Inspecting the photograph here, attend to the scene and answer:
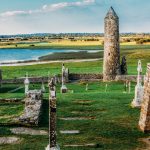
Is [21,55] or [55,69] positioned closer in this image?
[55,69]

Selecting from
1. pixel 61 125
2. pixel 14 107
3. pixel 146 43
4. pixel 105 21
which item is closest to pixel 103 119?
pixel 61 125

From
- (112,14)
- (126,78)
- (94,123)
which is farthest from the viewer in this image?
(112,14)

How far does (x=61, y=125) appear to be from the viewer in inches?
779

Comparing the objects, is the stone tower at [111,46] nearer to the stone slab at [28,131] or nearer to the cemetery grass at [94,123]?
the cemetery grass at [94,123]

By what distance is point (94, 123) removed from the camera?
20031 mm

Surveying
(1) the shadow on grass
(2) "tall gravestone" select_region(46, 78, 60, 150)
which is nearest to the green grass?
(1) the shadow on grass

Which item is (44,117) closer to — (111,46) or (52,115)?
(52,115)

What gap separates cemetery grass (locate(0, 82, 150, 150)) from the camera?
16.7m

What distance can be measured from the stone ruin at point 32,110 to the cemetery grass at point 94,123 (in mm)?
415

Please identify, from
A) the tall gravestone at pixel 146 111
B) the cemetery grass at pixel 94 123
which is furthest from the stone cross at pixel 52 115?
the tall gravestone at pixel 146 111

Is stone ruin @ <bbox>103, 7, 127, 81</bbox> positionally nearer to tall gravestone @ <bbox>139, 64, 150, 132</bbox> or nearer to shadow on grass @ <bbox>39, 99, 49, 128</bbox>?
shadow on grass @ <bbox>39, 99, 49, 128</bbox>

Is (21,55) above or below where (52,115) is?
below

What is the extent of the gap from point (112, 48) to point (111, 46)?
0.24 metres

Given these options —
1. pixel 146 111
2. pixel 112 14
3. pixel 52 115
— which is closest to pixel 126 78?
pixel 112 14
